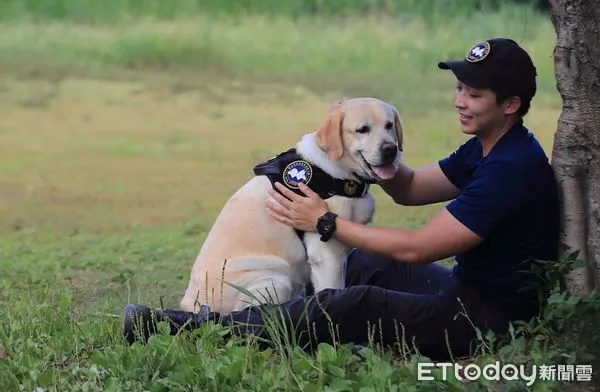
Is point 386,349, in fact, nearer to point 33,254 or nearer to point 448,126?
point 33,254

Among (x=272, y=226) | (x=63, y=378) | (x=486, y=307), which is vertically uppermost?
(x=272, y=226)

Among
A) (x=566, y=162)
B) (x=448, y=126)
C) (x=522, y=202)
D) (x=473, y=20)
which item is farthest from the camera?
(x=473, y=20)

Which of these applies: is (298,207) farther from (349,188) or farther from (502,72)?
(502,72)

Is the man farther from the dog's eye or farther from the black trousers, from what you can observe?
the dog's eye

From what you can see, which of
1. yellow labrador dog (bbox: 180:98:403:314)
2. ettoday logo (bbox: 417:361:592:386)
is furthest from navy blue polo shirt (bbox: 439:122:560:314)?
yellow labrador dog (bbox: 180:98:403:314)

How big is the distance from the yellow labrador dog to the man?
22cm

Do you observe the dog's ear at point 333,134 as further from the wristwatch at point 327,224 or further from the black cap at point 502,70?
the black cap at point 502,70

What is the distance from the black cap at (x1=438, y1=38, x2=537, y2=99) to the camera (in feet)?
13.2

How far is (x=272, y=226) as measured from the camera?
15.0 ft

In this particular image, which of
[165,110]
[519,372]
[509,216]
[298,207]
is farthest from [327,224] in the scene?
[165,110]

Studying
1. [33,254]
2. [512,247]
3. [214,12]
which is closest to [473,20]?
[214,12]

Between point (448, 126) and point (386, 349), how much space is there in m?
5.14

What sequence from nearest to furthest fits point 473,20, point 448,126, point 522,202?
point 522,202, point 448,126, point 473,20

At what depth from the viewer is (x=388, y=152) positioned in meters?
4.52
